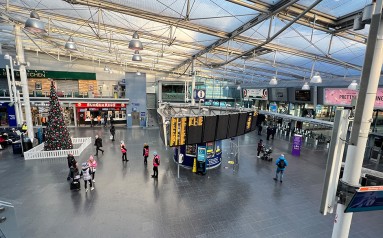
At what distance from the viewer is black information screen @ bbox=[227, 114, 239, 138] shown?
993 centimetres

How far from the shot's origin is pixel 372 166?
12609mm

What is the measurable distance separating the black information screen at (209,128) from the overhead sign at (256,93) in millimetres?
16839

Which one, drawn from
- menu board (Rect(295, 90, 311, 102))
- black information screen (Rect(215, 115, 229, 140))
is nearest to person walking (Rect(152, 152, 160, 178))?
black information screen (Rect(215, 115, 229, 140))

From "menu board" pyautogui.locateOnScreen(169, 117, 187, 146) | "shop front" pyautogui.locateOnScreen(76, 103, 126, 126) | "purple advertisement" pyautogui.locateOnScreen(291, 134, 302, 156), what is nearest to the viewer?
"menu board" pyautogui.locateOnScreen(169, 117, 187, 146)

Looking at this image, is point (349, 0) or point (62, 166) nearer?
point (349, 0)

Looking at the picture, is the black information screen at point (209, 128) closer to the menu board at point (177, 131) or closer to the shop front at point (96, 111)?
the menu board at point (177, 131)

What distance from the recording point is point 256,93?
2502cm

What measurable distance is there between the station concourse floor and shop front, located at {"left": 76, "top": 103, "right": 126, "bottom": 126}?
11083mm

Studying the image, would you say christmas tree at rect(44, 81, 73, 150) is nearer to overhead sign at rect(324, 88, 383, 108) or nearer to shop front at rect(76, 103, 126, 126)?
shop front at rect(76, 103, 126, 126)

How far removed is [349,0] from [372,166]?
12235 millimetres

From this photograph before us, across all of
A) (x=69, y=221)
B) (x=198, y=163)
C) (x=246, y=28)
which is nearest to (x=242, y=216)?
(x=198, y=163)

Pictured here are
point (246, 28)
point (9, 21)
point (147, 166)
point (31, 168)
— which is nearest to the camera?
point (246, 28)

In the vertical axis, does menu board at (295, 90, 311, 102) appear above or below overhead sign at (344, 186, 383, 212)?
above

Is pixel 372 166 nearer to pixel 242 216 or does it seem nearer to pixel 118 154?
pixel 242 216
